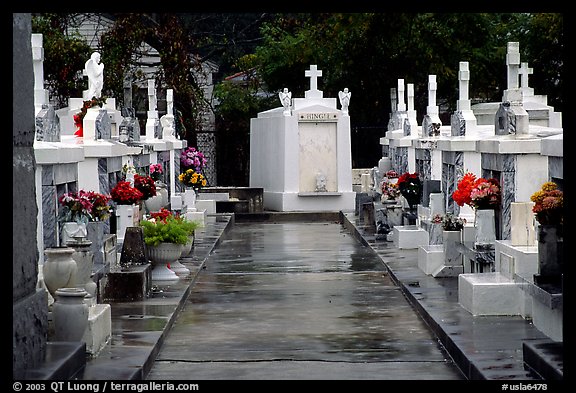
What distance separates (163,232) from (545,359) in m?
8.11

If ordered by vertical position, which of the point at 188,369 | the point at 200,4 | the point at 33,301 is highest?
the point at 200,4

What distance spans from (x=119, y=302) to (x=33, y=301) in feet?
18.0

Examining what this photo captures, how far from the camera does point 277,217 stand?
33.7 meters

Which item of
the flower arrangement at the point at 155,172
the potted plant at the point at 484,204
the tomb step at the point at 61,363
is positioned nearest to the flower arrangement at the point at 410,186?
the flower arrangement at the point at 155,172

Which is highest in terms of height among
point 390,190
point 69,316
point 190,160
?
point 190,160

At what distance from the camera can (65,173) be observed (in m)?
14.7

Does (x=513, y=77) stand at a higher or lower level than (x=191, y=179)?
higher

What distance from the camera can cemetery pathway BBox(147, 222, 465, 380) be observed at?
37.6 ft

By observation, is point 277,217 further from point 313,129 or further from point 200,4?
point 200,4

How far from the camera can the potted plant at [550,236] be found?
11047mm

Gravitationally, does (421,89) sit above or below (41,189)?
above

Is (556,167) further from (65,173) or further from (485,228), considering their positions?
(65,173)

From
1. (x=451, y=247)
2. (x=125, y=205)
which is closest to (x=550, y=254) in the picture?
(x=451, y=247)
